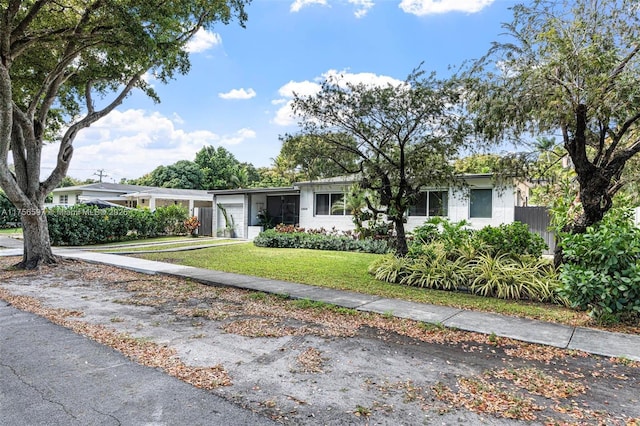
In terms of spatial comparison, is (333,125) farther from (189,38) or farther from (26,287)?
(26,287)

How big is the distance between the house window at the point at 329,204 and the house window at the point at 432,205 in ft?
11.5

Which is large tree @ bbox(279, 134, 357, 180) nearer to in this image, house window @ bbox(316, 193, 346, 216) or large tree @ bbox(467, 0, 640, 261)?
large tree @ bbox(467, 0, 640, 261)

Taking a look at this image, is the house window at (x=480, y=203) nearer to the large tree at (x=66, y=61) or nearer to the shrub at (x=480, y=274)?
the shrub at (x=480, y=274)

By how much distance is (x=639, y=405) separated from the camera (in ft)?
10.6

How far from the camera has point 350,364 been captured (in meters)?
4.02

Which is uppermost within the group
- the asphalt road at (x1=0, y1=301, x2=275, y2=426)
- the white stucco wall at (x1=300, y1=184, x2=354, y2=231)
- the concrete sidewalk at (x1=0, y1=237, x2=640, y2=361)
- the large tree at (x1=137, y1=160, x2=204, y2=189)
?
the large tree at (x1=137, y1=160, x2=204, y2=189)

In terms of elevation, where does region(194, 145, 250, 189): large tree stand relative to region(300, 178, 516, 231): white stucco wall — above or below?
above

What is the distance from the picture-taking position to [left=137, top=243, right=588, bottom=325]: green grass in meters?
6.59

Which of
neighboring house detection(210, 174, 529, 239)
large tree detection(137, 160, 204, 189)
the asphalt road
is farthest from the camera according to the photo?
large tree detection(137, 160, 204, 189)

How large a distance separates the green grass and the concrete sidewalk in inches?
19.6

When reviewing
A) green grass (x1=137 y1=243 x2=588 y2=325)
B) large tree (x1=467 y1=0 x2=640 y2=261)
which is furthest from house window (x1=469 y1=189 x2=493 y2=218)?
large tree (x1=467 y1=0 x2=640 y2=261)

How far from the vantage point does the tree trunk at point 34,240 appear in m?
10.3

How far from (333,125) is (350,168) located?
4.73ft

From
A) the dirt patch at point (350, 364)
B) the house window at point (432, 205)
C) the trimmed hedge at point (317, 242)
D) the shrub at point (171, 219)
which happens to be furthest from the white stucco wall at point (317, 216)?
the dirt patch at point (350, 364)
